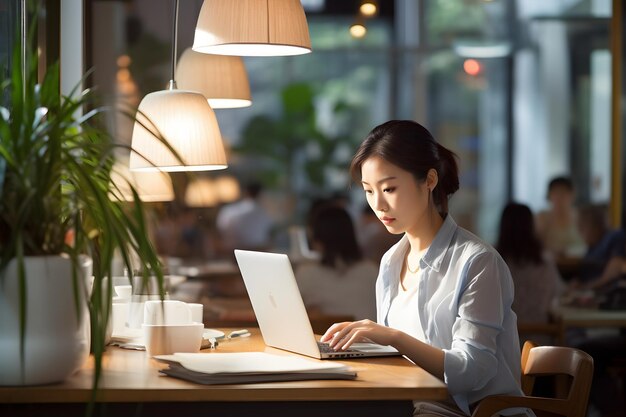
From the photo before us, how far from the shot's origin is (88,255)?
7.75 feet

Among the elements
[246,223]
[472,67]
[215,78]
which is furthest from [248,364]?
[472,67]

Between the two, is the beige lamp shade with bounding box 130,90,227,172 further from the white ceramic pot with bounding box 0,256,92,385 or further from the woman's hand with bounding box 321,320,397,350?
the white ceramic pot with bounding box 0,256,92,385

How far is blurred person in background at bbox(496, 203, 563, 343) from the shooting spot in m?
5.47

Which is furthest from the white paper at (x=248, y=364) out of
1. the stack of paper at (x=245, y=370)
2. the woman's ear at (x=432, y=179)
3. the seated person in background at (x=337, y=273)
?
the seated person in background at (x=337, y=273)

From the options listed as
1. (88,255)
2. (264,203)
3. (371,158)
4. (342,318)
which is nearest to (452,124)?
(264,203)

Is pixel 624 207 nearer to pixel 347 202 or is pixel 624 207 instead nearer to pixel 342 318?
pixel 347 202

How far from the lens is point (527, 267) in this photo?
18.0 feet

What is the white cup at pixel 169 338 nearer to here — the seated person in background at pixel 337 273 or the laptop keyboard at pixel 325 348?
the laptop keyboard at pixel 325 348

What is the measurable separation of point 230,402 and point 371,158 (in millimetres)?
1136

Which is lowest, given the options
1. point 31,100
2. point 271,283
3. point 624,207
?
point 624,207

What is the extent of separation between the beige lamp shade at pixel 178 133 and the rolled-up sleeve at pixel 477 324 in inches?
31.2

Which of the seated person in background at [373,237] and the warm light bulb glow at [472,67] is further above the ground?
the warm light bulb glow at [472,67]

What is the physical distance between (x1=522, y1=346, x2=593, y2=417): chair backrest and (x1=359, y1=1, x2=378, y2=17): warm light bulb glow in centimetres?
691

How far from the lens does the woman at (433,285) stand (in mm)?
2685
